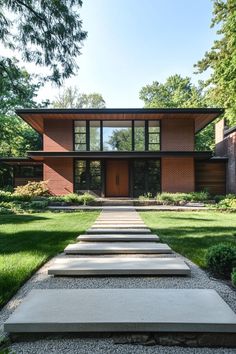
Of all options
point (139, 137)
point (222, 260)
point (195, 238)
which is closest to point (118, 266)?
point (222, 260)

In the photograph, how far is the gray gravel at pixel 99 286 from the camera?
7.90 ft

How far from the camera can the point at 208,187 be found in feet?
65.7

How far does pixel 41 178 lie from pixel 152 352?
2000 cm

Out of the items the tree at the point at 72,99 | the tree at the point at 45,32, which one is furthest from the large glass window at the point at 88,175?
the tree at the point at 72,99

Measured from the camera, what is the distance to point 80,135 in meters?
19.0

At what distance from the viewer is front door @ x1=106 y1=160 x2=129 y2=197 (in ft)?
63.6

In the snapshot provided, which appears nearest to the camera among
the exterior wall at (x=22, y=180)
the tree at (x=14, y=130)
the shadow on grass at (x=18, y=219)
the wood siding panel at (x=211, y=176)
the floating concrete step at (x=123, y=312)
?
the floating concrete step at (x=123, y=312)

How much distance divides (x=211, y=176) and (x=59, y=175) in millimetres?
10295

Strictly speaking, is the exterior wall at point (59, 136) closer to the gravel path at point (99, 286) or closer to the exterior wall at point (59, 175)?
the exterior wall at point (59, 175)

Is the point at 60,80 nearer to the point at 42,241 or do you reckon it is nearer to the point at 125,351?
the point at 42,241

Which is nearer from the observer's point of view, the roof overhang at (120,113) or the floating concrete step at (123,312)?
the floating concrete step at (123,312)

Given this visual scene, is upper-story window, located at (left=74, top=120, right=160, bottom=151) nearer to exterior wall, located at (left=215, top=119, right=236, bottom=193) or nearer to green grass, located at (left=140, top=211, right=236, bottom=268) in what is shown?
exterior wall, located at (left=215, top=119, right=236, bottom=193)

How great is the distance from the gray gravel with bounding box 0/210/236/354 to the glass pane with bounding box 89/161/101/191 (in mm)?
13848

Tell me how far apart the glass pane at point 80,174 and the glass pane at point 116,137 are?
71.2 inches
